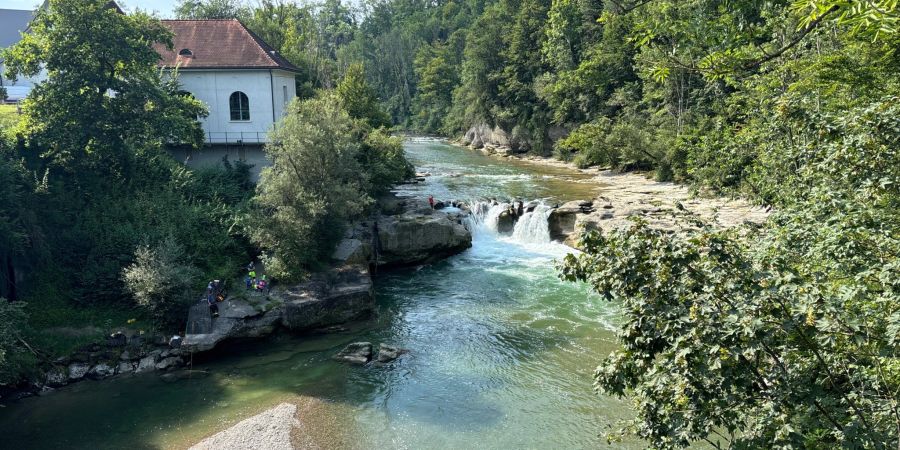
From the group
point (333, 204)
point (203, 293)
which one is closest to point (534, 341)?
point (333, 204)

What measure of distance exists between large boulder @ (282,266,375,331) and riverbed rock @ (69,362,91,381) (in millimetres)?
5672

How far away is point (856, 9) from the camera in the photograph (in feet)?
22.9

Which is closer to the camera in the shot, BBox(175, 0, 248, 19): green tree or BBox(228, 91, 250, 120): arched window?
BBox(228, 91, 250, 120): arched window

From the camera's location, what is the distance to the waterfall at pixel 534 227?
30766 mm

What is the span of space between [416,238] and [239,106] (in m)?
11.7

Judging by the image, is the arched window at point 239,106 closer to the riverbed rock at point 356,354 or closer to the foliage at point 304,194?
the foliage at point 304,194

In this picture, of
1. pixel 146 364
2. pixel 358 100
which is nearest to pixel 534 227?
pixel 146 364

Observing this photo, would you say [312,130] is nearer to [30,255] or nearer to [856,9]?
[30,255]

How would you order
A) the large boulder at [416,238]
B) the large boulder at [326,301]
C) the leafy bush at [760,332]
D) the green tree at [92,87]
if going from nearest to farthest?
the leafy bush at [760,332] → the large boulder at [326,301] → the green tree at [92,87] → the large boulder at [416,238]

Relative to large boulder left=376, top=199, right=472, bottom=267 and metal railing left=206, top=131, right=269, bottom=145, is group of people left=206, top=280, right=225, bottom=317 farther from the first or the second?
metal railing left=206, top=131, right=269, bottom=145

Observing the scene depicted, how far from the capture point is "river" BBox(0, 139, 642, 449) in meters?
14.7

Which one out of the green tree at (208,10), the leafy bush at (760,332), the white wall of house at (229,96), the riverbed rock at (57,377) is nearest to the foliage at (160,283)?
the riverbed rock at (57,377)

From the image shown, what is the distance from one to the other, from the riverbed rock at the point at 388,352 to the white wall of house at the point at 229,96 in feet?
53.1

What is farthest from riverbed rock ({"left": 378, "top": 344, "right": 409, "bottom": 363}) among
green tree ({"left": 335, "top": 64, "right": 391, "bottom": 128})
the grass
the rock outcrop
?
green tree ({"left": 335, "top": 64, "right": 391, "bottom": 128})
